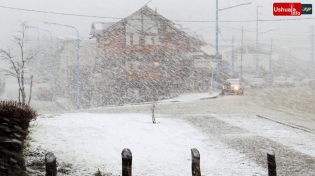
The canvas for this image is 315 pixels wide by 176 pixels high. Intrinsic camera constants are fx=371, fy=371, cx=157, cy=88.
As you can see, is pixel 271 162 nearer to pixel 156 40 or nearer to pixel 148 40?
pixel 148 40

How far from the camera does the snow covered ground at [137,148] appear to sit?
25.6 feet

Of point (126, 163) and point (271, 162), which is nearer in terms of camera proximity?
point (126, 163)

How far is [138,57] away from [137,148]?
1297 inches

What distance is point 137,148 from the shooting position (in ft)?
32.2

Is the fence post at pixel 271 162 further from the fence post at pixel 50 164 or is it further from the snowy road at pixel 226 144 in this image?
the fence post at pixel 50 164

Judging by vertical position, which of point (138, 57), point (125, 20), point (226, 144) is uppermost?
point (125, 20)

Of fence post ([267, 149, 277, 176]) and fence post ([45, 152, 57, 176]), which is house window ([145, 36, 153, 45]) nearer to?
fence post ([267, 149, 277, 176])

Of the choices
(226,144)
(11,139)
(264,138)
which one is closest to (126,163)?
(11,139)

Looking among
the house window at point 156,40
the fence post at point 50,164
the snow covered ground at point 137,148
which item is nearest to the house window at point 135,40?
the house window at point 156,40

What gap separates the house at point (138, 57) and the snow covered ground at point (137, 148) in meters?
27.6

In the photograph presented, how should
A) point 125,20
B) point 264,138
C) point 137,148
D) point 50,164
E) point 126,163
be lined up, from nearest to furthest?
point 50,164, point 126,163, point 137,148, point 264,138, point 125,20

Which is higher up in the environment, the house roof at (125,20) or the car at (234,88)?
the house roof at (125,20)

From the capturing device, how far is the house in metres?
41.3

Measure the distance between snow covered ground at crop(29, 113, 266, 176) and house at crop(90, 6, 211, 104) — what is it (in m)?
27.6
